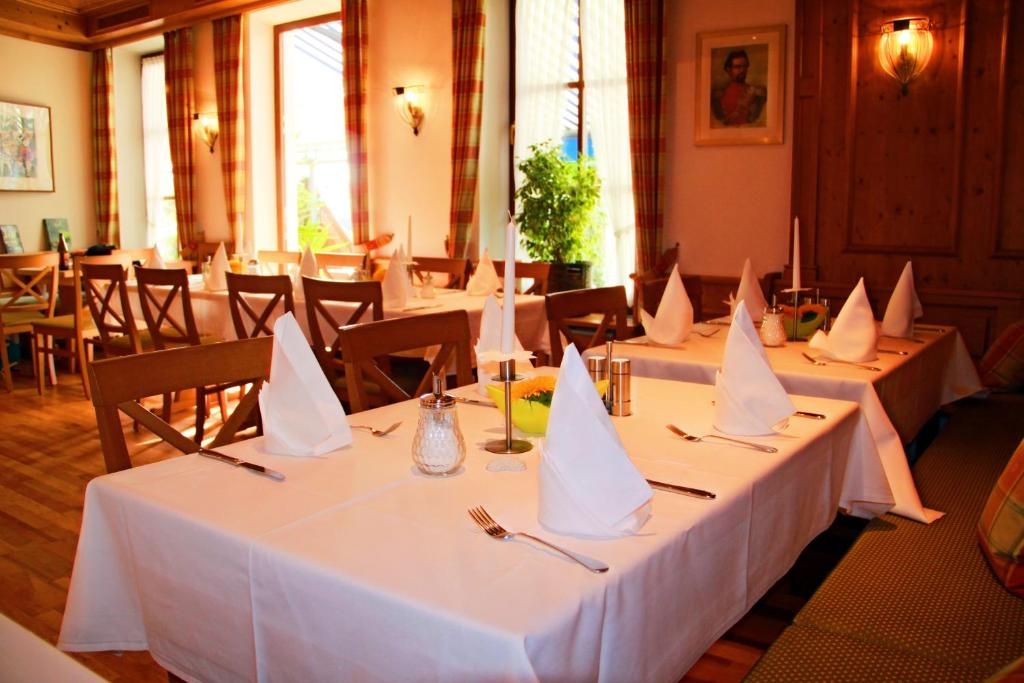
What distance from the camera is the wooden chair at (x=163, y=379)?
1717 millimetres

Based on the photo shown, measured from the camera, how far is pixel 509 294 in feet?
5.31

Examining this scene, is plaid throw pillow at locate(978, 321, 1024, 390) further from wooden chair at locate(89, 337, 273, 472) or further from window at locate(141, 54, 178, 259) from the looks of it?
window at locate(141, 54, 178, 259)

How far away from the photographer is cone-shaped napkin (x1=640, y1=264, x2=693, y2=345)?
10.1 feet

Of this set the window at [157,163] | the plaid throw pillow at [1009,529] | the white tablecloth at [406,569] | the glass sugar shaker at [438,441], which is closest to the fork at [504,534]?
the white tablecloth at [406,569]

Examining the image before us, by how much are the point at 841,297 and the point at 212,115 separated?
6719mm

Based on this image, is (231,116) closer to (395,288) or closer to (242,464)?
(395,288)

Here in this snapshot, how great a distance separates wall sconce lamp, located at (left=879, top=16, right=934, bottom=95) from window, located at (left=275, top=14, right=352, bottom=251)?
16.4 feet

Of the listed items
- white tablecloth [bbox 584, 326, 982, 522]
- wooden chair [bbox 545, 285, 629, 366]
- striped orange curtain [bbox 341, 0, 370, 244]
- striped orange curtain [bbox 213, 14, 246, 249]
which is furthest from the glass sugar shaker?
striped orange curtain [bbox 213, 14, 246, 249]

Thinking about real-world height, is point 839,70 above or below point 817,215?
above

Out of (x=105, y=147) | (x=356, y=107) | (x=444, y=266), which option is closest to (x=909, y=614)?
(x=444, y=266)

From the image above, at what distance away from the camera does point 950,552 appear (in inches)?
75.8

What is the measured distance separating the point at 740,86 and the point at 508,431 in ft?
15.0

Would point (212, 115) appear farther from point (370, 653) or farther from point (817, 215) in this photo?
point (370, 653)

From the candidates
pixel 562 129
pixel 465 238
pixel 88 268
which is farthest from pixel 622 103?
pixel 88 268
